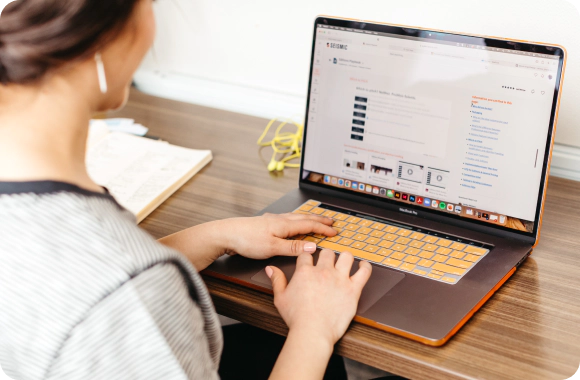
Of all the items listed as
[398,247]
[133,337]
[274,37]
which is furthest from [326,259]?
[274,37]

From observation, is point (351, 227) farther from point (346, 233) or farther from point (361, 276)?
point (361, 276)

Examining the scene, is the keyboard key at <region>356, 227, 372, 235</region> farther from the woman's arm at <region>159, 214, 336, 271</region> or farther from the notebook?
the notebook

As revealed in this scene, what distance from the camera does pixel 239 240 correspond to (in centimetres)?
89

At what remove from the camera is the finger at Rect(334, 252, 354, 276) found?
2.72 feet

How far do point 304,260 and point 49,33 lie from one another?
1.51 feet

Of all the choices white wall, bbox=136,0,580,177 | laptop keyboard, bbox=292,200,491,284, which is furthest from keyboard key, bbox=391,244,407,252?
white wall, bbox=136,0,580,177

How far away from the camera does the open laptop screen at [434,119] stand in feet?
2.92

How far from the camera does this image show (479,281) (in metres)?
0.83

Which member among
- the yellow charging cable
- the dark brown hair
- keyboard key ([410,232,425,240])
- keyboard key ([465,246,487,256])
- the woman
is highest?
the dark brown hair

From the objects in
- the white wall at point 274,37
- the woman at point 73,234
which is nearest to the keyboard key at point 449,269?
the woman at point 73,234

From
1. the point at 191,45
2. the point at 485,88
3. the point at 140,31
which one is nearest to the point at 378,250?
the point at 485,88

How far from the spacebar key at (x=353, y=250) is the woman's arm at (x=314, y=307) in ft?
0.15

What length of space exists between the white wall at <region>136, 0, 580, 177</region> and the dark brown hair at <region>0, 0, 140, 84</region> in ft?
2.58

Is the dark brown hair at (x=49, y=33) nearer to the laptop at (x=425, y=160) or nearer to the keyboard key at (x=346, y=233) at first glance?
the laptop at (x=425, y=160)
